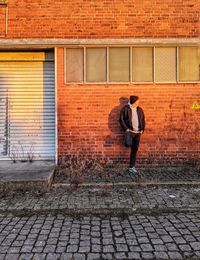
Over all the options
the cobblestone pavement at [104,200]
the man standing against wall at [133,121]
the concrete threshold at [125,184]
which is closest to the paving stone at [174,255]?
the cobblestone pavement at [104,200]

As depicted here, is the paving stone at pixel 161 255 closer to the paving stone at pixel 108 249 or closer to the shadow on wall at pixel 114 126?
the paving stone at pixel 108 249

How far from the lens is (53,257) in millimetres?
4039

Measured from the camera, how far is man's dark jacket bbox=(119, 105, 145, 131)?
8.51m

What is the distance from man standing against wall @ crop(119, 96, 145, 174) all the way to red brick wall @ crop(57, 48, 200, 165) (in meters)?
0.57

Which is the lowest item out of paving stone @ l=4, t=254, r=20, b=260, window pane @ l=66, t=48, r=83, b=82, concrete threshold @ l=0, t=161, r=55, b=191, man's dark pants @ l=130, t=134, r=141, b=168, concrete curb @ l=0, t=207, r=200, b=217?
paving stone @ l=4, t=254, r=20, b=260

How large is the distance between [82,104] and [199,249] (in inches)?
225

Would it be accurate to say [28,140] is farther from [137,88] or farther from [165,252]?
[165,252]

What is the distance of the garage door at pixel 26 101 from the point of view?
964 centimetres

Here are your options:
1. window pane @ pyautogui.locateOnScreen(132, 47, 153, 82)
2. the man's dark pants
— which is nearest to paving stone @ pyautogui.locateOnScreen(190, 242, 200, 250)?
the man's dark pants

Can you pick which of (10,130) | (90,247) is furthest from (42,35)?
(90,247)

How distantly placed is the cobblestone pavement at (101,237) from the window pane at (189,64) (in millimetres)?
4744

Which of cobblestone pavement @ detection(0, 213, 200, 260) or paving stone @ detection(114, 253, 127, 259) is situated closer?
paving stone @ detection(114, 253, 127, 259)

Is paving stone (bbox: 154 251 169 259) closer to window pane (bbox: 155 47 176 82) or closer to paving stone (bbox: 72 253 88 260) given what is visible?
paving stone (bbox: 72 253 88 260)

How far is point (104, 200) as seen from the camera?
20.9 ft
